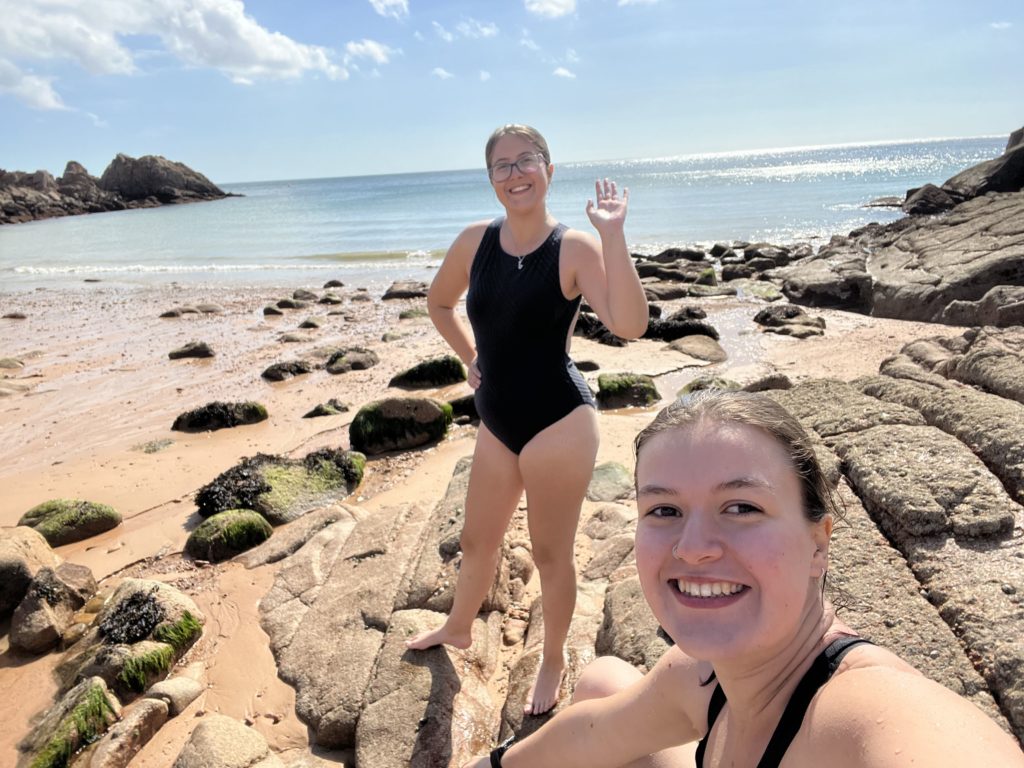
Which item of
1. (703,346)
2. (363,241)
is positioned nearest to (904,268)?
(703,346)

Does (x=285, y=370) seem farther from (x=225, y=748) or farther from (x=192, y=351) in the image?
(x=225, y=748)

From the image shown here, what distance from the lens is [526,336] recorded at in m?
3.13

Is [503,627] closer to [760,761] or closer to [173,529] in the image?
[760,761]

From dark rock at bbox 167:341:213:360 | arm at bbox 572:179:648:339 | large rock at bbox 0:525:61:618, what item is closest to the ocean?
dark rock at bbox 167:341:213:360

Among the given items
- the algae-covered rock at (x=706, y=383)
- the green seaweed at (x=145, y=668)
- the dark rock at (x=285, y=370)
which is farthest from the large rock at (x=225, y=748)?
the dark rock at (x=285, y=370)

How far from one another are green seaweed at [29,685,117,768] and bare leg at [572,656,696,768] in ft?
8.18

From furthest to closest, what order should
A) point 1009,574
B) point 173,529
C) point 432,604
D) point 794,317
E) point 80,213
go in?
point 80,213 → point 794,317 → point 173,529 → point 432,604 → point 1009,574

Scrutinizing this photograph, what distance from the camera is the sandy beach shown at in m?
4.27

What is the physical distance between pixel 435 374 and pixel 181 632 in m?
5.80

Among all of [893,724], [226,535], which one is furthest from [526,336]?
[226,535]

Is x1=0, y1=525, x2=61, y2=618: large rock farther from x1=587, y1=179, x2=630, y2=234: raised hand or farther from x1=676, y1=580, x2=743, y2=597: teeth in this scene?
x1=676, y1=580, x2=743, y2=597: teeth

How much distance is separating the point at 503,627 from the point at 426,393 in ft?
18.3

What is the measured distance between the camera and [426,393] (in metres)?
9.62

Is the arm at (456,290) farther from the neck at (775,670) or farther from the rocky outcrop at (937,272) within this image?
the rocky outcrop at (937,272)
